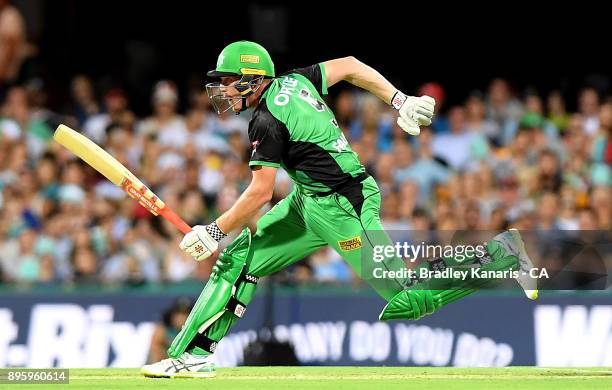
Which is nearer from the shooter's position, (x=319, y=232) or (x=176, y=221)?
(x=319, y=232)

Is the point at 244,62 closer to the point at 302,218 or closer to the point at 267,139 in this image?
the point at 267,139

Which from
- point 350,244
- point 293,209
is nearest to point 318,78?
point 293,209

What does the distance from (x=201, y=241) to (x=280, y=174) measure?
17.8 ft

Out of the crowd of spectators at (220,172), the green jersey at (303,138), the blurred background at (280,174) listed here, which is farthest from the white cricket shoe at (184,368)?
the crowd of spectators at (220,172)

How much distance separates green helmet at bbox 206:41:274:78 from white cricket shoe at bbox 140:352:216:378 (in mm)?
1953

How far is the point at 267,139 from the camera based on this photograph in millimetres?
8320

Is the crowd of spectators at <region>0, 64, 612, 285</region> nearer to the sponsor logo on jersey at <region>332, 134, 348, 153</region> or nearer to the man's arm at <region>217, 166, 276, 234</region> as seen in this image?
the sponsor logo on jersey at <region>332, 134, 348, 153</region>

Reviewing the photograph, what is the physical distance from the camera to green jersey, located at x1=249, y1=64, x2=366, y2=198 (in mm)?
8375

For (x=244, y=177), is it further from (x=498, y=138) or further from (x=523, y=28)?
(x=523, y=28)

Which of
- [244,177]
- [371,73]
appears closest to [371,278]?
[371,73]

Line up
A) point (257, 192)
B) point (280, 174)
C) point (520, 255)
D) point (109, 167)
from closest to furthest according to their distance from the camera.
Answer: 1. point (257, 192)
2. point (520, 255)
3. point (109, 167)
4. point (280, 174)

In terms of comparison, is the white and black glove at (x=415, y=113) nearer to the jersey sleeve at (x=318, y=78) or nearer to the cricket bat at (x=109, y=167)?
the jersey sleeve at (x=318, y=78)

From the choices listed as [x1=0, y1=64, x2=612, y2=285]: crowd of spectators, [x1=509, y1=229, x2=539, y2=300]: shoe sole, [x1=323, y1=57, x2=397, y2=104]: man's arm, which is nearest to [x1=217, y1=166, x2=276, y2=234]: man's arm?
[x1=323, y1=57, x2=397, y2=104]: man's arm

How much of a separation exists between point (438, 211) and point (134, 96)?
516 centimetres
